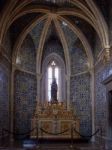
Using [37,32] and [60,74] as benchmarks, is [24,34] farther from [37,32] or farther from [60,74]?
[60,74]

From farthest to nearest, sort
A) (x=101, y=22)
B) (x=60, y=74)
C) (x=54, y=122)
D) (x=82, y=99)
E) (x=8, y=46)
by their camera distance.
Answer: (x=60, y=74) → (x=82, y=99) → (x=8, y=46) → (x=54, y=122) → (x=101, y=22)

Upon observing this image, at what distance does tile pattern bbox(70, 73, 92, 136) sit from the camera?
25.5 metres

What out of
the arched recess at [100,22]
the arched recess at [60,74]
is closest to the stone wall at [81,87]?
the arched recess at [60,74]

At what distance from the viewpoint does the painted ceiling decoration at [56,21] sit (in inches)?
834

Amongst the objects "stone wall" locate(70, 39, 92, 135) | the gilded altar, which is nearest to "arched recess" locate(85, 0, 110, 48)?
"stone wall" locate(70, 39, 92, 135)

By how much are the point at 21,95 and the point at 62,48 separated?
4607mm

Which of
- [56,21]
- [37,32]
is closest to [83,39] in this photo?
[56,21]

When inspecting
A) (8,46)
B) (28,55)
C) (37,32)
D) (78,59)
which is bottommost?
(78,59)

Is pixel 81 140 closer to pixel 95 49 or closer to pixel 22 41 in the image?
pixel 95 49

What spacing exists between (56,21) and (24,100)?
564 centimetres

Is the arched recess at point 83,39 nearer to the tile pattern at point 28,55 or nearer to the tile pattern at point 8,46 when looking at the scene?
the tile pattern at point 28,55

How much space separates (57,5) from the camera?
23.8 meters

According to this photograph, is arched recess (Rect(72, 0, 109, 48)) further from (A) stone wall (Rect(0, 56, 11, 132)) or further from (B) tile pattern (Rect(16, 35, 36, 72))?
(B) tile pattern (Rect(16, 35, 36, 72))

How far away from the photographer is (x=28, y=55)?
26.6 m
